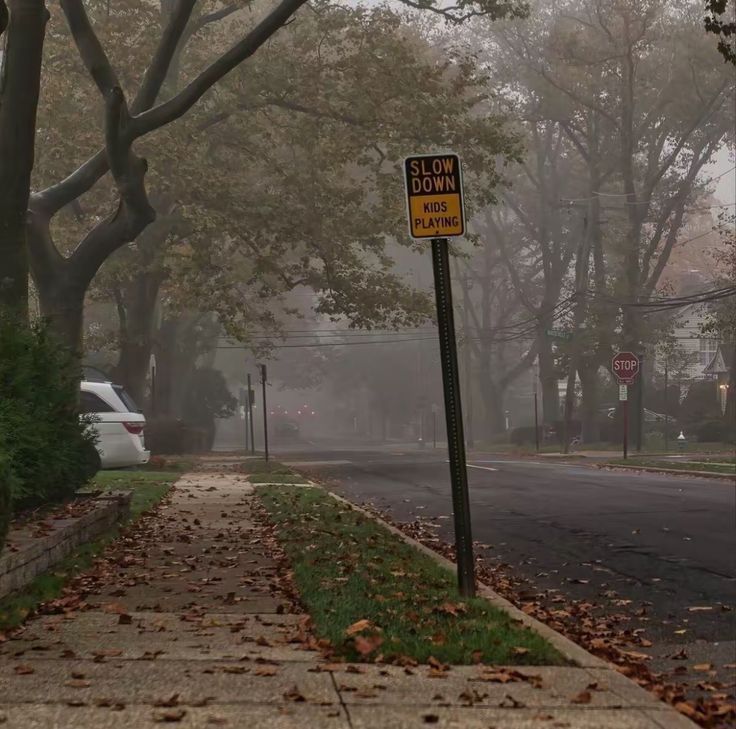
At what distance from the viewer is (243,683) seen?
6070mm

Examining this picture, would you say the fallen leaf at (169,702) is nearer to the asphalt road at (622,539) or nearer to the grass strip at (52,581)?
the grass strip at (52,581)

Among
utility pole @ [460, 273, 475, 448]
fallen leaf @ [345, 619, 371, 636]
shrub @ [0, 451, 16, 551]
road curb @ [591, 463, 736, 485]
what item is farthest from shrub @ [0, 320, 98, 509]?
utility pole @ [460, 273, 475, 448]

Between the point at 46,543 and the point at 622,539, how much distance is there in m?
6.56

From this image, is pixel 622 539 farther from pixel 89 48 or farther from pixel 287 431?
pixel 287 431

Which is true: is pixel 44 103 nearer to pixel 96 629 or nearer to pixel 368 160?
pixel 368 160

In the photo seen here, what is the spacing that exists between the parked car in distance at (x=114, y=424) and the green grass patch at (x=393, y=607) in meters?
13.4

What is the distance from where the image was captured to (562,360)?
56281mm

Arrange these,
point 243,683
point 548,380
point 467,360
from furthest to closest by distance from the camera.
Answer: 1. point 467,360
2. point 548,380
3. point 243,683

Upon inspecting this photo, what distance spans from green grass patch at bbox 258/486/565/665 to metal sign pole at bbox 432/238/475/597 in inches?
8.9

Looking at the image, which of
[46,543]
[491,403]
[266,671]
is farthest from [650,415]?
[266,671]

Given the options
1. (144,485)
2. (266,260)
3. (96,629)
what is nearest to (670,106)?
(266,260)

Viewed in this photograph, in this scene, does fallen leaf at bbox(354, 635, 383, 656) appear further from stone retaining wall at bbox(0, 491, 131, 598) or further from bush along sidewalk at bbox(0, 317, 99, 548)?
bush along sidewalk at bbox(0, 317, 99, 548)

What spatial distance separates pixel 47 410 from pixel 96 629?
565 centimetres

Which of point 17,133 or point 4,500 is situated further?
point 17,133
